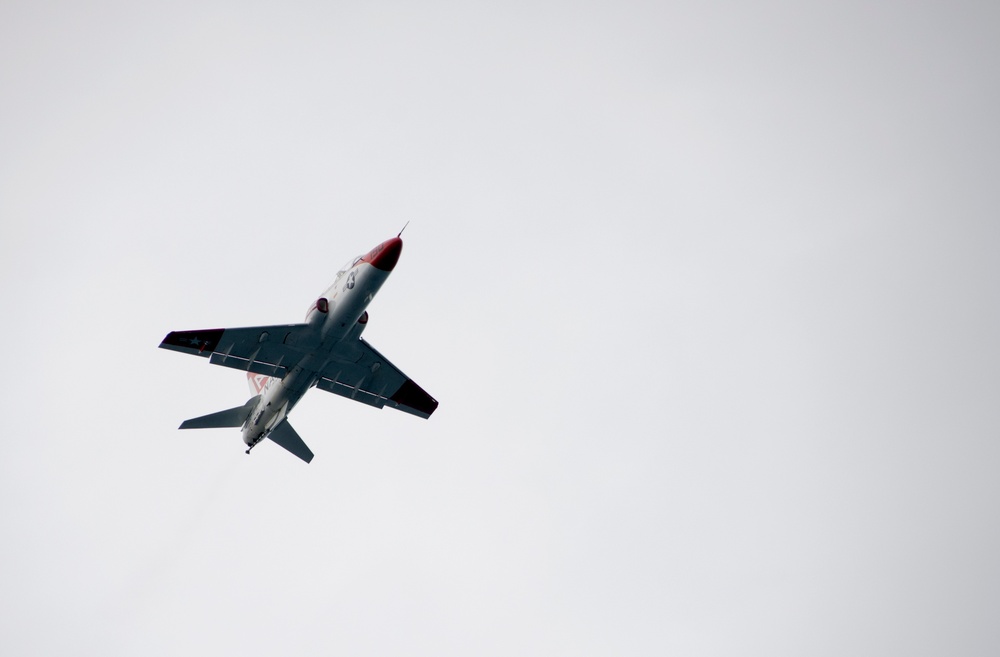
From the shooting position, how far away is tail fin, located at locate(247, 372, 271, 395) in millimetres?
51362

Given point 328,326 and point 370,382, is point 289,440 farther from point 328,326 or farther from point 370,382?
point 328,326

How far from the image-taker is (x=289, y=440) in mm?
51500

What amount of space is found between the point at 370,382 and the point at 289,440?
240 inches

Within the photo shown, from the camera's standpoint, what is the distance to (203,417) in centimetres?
4909

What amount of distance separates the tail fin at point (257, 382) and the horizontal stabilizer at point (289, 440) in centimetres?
238

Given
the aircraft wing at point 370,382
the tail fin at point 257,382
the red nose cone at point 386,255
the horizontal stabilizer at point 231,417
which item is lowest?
the horizontal stabilizer at point 231,417

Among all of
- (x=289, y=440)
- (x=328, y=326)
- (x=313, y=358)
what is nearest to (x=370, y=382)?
(x=313, y=358)

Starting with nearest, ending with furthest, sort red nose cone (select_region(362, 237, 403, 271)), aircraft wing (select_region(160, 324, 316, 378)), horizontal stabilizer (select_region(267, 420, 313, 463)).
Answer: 1. red nose cone (select_region(362, 237, 403, 271))
2. aircraft wing (select_region(160, 324, 316, 378))
3. horizontal stabilizer (select_region(267, 420, 313, 463))

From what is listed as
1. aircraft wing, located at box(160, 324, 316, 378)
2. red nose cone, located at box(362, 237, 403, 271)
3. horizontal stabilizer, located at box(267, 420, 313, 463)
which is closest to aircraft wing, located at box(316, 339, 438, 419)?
aircraft wing, located at box(160, 324, 316, 378)

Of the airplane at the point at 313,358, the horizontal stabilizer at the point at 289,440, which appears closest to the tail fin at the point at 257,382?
the airplane at the point at 313,358

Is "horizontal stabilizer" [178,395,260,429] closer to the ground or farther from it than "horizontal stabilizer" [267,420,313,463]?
closer to the ground

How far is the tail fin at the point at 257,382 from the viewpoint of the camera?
51.4 metres

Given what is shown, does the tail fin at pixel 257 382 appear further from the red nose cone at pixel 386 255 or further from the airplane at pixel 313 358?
the red nose cone at pixel 386 255

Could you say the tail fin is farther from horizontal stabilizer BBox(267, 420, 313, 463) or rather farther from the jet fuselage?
horizontal stabilizer BBox(267, 420, 313, 463)
